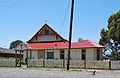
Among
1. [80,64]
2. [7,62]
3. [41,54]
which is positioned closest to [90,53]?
[80,64]

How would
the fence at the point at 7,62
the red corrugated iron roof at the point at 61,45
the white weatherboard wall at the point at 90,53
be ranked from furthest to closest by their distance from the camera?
the red corrugated iron roof at the point at 61,45 → the white weatherboard wall at the point at 90,53 → the fence at the point at 7,62

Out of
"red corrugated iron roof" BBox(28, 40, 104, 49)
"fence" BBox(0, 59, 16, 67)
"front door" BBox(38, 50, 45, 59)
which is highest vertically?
"red corrugated iron roof" BBox(28, 40, 104, 49)

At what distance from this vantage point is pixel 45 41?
5278 centimetres

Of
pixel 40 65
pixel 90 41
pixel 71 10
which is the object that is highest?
pixel 71 10

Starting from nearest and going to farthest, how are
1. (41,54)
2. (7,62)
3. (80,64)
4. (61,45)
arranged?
(80,64)
(7,62)
(61,45)
(41,54)

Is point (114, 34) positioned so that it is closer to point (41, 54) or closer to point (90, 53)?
point (90, 53)

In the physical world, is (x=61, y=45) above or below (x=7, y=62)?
above

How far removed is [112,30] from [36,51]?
13.1 meters

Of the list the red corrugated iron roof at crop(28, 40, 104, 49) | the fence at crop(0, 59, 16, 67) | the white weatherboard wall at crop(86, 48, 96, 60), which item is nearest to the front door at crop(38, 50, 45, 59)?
the red corrugated iron roof at crop(28, 40, 104, 49)

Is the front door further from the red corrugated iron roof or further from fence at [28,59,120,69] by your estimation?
fence at [28,59,120,69]

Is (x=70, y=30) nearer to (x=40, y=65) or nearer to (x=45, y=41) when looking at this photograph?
(x=40, y=65)

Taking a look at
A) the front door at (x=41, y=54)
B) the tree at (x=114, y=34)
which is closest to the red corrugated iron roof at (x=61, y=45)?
the front door at (x=41, y=54)

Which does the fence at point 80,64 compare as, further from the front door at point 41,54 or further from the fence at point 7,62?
the front door at point 41,54

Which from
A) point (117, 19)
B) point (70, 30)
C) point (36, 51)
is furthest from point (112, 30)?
point (70, 30)
